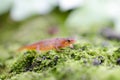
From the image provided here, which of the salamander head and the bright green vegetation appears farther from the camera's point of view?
the salamander head

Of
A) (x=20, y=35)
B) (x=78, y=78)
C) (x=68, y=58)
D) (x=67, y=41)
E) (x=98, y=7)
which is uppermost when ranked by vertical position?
(x=20, y=35)

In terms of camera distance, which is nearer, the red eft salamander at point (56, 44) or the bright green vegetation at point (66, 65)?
the bright green vegetation at point (66, 65)

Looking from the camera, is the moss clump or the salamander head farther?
the salamander head

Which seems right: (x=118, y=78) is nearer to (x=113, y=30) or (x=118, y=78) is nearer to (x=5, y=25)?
(x=113, y=30)

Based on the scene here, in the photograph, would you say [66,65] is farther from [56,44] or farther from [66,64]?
[56,44]

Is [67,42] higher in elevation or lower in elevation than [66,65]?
higher

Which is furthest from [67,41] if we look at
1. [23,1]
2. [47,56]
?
[23,1]

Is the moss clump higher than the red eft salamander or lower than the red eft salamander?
lower

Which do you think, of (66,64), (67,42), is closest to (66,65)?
(66,64)

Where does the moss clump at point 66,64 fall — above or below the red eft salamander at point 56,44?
below

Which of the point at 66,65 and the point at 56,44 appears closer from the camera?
the point at 66,65

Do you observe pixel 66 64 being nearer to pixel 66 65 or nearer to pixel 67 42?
pixel 66 65
